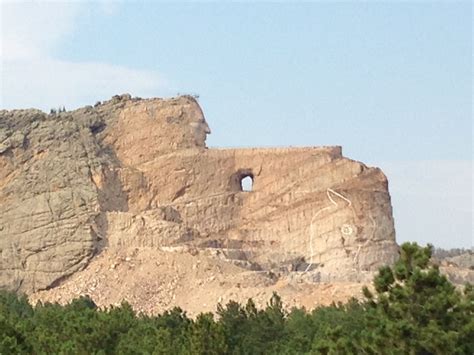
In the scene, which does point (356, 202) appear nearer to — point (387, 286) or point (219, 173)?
point (219, 173)

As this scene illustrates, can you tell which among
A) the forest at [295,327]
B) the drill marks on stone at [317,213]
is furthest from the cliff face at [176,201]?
the forest at [295,327]

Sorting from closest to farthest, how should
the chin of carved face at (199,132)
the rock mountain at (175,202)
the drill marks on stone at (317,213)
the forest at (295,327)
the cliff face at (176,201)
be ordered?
the forest at (295,327) < the rock mountain at (175,202) < the cliff face at (176,201) < the drill marks on stone at (317,213) < the chin of carved face at (199,132)

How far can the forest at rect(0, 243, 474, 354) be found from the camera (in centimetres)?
2769

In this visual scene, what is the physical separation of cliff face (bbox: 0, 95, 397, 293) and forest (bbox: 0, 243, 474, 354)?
3276 mm

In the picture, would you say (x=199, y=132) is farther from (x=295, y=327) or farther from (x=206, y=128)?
(x=295, y=327)

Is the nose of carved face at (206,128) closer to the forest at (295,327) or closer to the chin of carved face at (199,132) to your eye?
the chin of carved face at (199,132)

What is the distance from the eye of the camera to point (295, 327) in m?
44.7

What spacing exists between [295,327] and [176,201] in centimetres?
2170

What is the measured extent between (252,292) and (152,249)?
5789 mm

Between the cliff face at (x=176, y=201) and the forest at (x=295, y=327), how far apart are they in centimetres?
328

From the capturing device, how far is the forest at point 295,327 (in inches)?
1090

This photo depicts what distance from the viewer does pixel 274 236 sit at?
64.8 metres

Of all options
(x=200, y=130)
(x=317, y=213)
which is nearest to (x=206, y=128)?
(x=200, y=130)

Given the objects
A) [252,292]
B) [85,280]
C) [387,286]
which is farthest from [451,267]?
[387,286]
